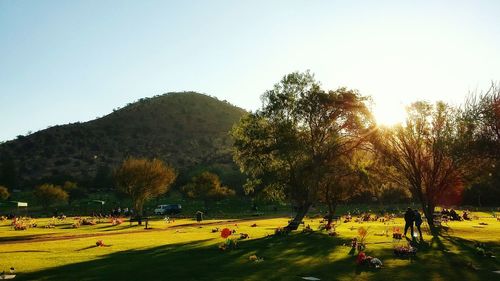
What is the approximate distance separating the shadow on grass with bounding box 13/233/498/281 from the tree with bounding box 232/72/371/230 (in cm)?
1511

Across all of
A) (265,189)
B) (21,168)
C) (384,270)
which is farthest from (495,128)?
(21,168)

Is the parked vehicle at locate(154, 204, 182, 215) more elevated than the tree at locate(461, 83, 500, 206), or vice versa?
the tree at locate(461, 83, 500, 206)

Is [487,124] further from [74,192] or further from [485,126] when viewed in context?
[74,192]

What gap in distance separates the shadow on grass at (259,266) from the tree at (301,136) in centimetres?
1511

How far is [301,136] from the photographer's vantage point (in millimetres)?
52781

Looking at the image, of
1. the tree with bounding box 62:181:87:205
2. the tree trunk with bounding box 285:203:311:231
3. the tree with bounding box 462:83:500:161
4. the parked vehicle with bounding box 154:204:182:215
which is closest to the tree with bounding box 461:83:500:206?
the tree with bounding box 462:83:500:161

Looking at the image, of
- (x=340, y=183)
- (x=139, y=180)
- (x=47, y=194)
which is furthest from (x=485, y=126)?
(x=47, y=194)

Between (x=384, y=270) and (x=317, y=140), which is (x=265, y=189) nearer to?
(x=317, y=140)

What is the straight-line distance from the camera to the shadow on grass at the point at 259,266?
974 inches

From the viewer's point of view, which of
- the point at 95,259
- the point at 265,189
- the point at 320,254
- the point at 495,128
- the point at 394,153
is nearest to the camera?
the point at 95,259

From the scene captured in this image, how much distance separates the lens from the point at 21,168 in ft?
567

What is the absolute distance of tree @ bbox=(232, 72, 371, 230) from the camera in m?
Answer: 51.5

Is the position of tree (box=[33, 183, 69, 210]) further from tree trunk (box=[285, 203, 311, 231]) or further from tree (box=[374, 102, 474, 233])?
tree (box=[374, 102, 474, 233])

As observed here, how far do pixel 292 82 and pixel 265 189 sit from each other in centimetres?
1306
